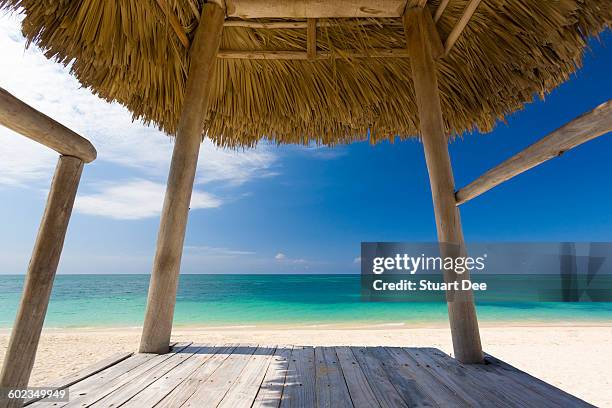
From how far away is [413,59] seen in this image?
214 centimetres

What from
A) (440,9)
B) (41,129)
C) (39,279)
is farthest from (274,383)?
(440,9)

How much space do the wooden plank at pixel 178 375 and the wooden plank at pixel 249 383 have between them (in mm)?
165

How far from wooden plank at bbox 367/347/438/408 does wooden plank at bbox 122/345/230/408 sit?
0.82 meters

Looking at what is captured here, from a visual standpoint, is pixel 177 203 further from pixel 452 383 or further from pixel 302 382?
pixel 452 383

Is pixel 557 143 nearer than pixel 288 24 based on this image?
Yes

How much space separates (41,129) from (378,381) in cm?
146

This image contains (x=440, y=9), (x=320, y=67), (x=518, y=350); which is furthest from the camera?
(x=518, y=350)

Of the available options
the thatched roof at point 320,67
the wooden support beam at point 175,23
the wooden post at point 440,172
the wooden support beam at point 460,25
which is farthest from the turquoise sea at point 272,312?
the wooden support beam at point 175,23

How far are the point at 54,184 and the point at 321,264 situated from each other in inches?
1287

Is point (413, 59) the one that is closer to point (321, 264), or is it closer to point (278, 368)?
point (278, 368)

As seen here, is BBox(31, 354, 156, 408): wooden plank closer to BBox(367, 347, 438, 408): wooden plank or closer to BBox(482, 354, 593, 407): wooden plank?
BBox(367, 347, 438, 408): wooden plank

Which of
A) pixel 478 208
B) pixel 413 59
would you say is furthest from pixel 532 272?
pixel 413 59

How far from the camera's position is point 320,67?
8.86ft

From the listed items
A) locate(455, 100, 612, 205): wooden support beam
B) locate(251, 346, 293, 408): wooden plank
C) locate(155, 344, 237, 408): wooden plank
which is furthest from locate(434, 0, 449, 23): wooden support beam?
locate(155, 344, 237, 408): wooden plank
